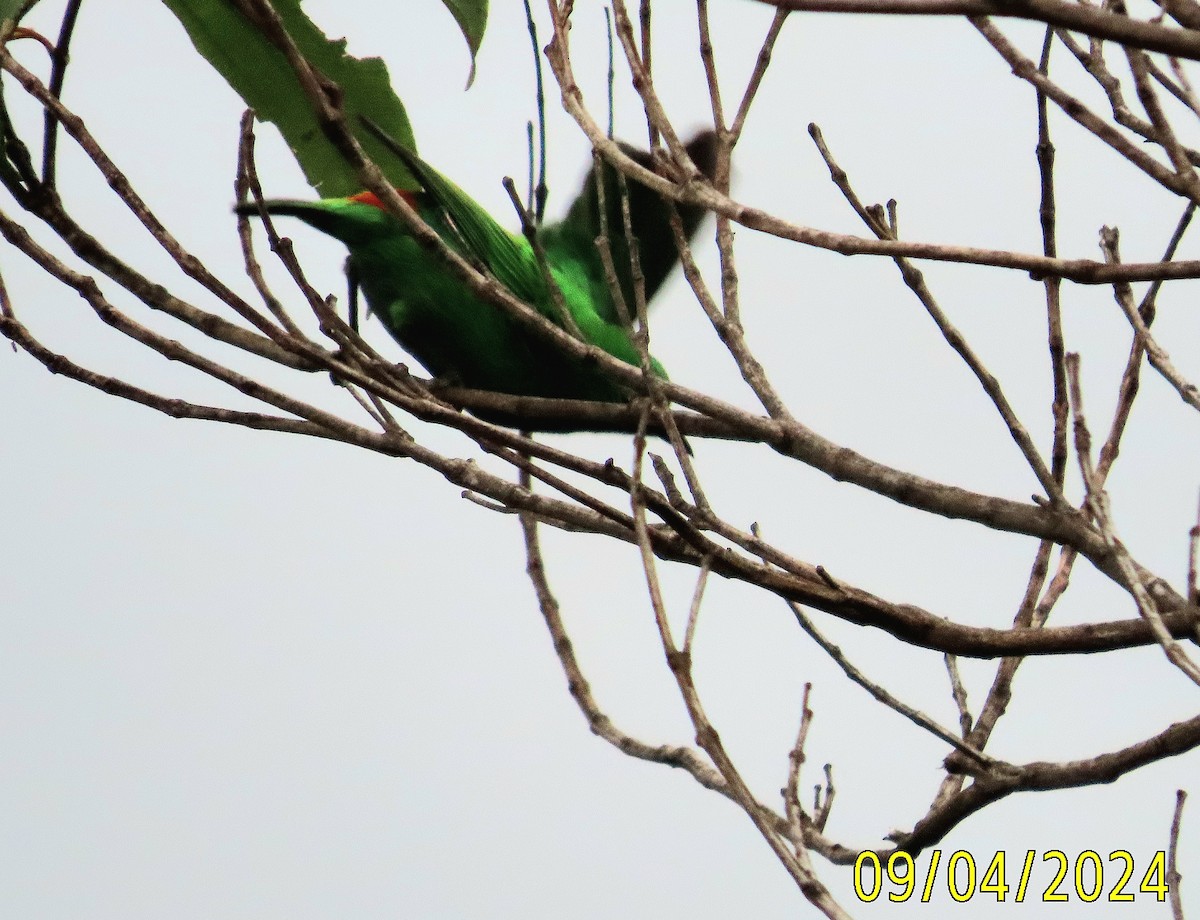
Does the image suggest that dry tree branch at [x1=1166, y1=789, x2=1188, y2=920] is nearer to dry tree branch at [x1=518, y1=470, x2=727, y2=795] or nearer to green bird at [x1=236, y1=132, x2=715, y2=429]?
dry tree branch at [x1=518, y1=470, x2=727, y2=795]

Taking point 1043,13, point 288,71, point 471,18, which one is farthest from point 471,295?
point 1043,13

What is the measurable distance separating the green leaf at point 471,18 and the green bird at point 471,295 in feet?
3.27

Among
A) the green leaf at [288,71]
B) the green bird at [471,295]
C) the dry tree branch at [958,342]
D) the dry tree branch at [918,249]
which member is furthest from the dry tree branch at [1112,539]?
the green bird at [471,295]

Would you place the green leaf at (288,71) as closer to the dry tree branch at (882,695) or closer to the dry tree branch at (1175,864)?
the dry tree branch at (882,695)

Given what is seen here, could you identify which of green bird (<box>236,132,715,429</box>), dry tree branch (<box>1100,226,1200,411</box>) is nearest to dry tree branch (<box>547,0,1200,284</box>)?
dry tree branch (<box>1100,226,1200,411</box>)

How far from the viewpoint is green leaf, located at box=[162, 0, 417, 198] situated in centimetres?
250

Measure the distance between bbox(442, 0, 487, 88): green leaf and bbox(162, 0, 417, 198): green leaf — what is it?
0.57 ft

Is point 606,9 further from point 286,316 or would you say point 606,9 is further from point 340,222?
point 340,222

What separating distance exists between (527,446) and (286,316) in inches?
17.0

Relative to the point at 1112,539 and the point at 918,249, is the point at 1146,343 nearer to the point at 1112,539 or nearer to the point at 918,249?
the point at 1112,539

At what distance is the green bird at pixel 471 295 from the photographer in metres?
3.53

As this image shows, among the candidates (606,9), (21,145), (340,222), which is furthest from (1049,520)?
(340,222)

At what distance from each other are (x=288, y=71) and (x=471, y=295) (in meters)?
1.04

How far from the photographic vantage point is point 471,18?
7.91 ft
